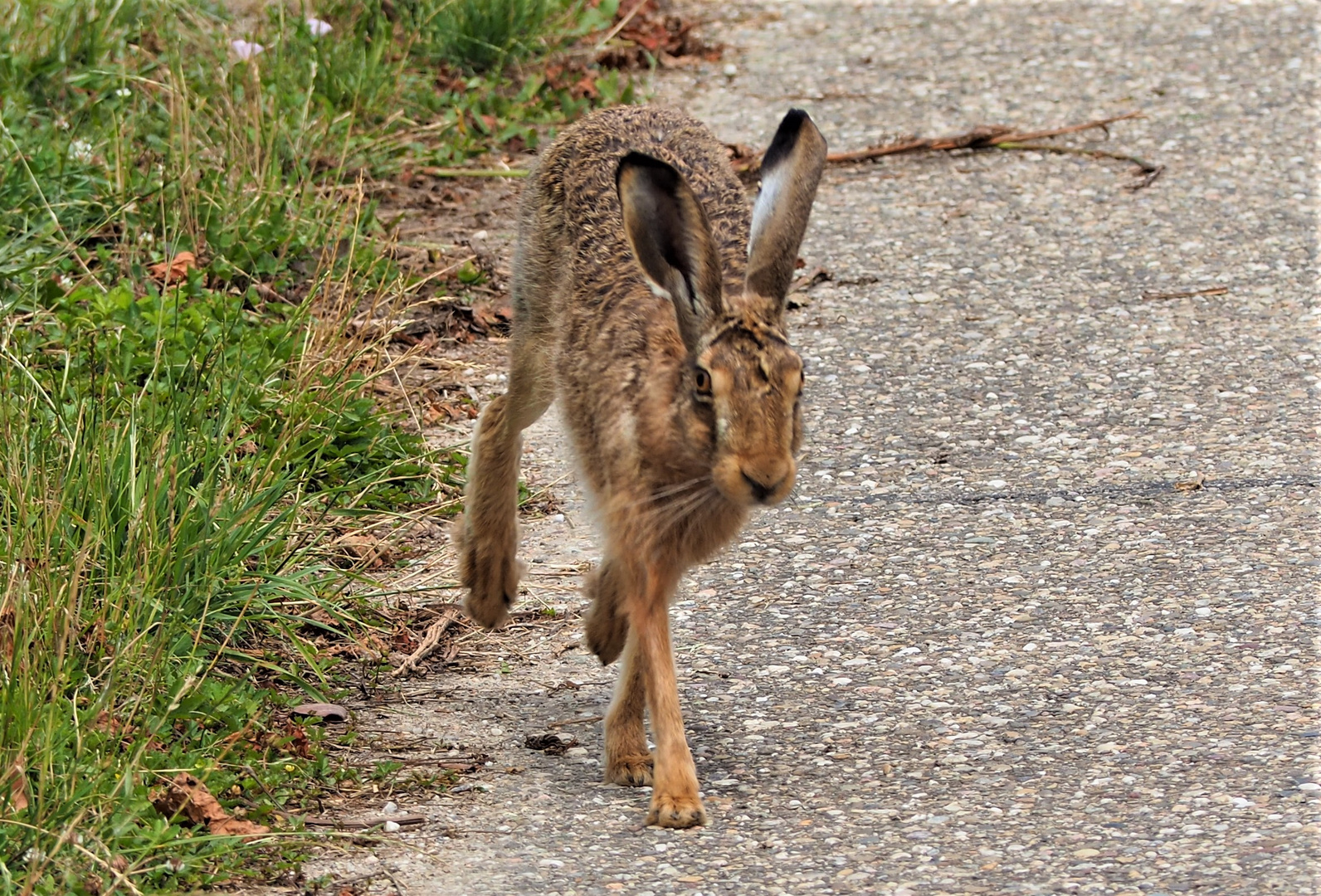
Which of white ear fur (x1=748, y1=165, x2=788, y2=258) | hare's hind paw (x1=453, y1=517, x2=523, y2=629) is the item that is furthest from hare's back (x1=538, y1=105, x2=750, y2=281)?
hare's hind paw (x1=453, y1=517, x2=523, y2=629)

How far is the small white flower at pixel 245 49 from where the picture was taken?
8953 mm

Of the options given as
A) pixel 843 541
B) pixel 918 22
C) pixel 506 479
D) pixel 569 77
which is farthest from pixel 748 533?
pixel 918 22

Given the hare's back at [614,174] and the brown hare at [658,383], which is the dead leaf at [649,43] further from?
the brown hare at [658,383]

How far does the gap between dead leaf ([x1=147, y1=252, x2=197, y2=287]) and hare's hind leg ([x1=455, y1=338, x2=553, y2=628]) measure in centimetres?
188

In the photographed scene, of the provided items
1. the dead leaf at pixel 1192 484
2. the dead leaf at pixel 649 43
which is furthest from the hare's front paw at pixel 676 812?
the dead leaf at pixel 649 43

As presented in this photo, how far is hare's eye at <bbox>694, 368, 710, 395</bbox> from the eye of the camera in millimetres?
4711

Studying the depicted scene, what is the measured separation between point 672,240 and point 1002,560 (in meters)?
2.11

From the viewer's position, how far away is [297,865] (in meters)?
4.43

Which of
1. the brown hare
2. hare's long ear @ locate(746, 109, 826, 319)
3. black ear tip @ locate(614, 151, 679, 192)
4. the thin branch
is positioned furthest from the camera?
the thin branch

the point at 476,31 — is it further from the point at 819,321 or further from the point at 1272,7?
the point at 1272,7

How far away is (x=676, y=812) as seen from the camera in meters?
4.80

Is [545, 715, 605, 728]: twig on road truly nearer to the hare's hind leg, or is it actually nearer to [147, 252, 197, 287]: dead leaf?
the hare's hind leg

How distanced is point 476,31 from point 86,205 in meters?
3.39

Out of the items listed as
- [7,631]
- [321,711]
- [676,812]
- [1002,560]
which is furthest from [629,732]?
[1002,560]
